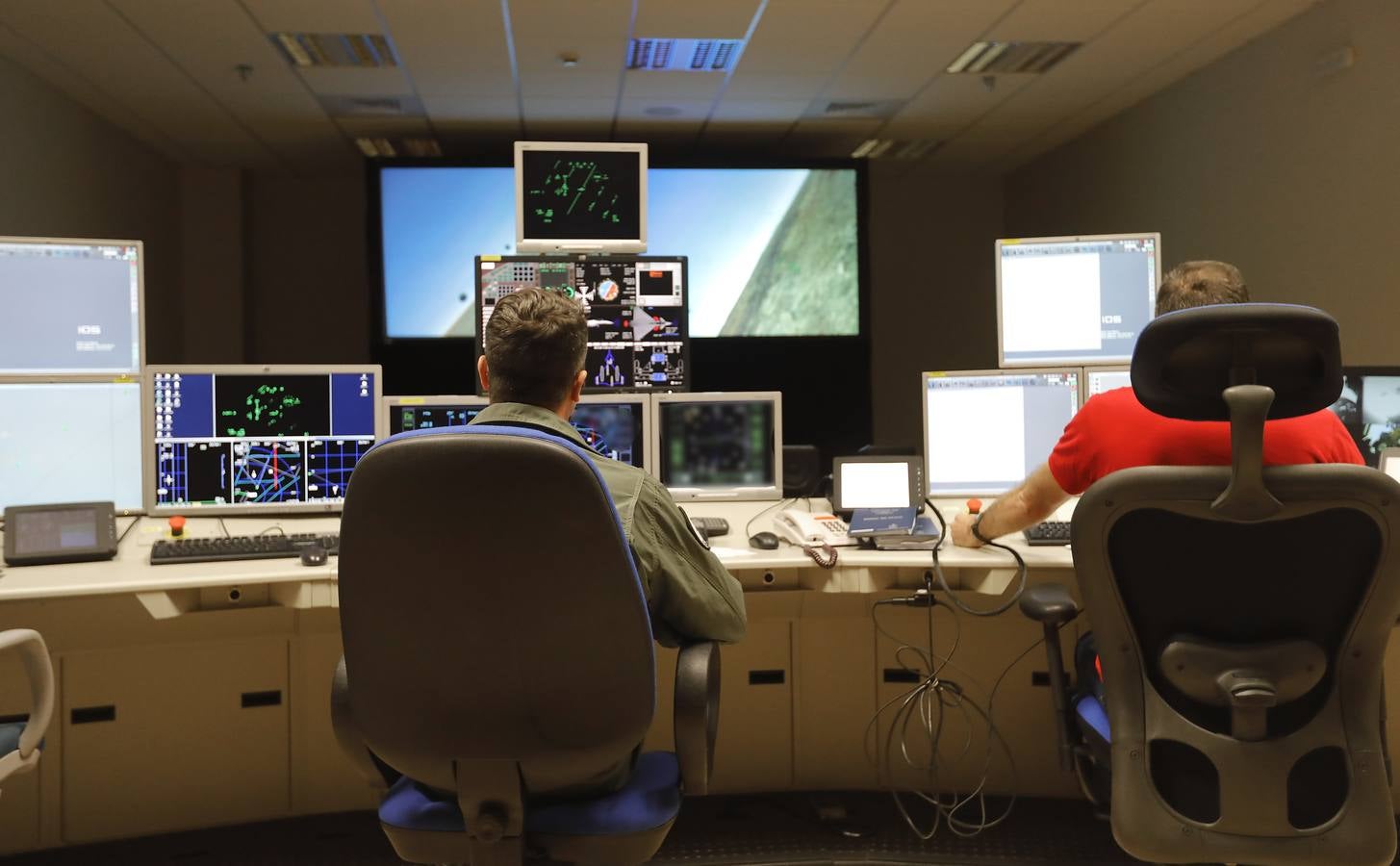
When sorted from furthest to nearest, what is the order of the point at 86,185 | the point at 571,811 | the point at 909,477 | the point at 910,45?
1. the point at 86,185
2. the point at 910,45
3. the point at 909,477
4. the point at 571,811

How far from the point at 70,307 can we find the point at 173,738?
1024 mm

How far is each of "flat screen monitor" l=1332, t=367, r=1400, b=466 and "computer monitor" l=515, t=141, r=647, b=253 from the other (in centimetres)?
176

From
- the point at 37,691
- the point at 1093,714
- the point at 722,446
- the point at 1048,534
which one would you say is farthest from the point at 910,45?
the point at 37,691

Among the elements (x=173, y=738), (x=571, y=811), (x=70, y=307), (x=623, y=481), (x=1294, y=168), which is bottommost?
(x=173, y=738)

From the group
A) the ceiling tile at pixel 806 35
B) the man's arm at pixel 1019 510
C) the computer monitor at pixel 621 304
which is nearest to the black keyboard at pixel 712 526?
the computer monitor at pixel 621 304

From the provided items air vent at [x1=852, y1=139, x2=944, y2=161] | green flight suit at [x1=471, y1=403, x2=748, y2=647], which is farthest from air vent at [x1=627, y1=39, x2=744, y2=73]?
green flight suit at [x1=471, y1=403, x2=748, y2=647]

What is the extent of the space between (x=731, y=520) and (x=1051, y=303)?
3.23 ft

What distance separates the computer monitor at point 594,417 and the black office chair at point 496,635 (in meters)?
1.19

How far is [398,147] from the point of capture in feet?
20.5

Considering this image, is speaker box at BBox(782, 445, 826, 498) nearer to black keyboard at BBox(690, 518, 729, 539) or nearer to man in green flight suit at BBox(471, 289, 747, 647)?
black keyboard at BBox(690, 518, 729, 539)

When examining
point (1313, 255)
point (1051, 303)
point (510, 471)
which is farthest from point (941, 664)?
point (1313, 255)

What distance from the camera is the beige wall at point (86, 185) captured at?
14.4ft

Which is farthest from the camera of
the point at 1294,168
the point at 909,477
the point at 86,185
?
the point at 86,185

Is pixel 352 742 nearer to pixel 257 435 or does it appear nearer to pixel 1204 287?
pixel 257 435
